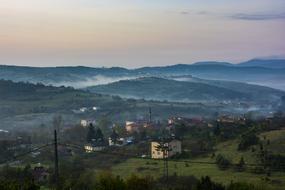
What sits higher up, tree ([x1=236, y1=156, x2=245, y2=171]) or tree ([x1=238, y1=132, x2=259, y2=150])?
tree ([x1=238, y1=132, x2=259, y2=150])

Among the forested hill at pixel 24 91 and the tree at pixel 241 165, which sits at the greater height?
the forested hill at pixel 24 91

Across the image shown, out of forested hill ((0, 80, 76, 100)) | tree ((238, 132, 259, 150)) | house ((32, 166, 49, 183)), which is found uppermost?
forested hill ((0, 80, 76, 100))

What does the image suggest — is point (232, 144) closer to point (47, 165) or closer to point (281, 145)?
point (281, 145)

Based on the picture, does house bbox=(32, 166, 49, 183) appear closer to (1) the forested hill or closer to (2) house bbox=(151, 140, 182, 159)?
(2) house bbox=(151, 140, 182, 159)

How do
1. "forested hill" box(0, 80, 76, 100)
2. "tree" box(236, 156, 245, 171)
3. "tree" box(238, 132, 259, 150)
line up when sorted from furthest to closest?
"forested hill" box(0, 80, 76, 100), "tree" box(238, 132, 259, 150), "tree" box(236, 156, 245, 171)

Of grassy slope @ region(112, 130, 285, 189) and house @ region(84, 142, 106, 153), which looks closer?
grassy slope @ region(112, 130, 285, 189)

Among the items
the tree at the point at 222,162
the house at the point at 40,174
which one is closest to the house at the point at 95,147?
the house at the point at 40,174

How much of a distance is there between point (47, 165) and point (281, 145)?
22034 mm

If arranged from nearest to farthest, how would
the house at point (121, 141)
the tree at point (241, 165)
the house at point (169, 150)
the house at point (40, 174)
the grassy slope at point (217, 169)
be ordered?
the grassy slope at point (217, 169)
the house at point (40, 174)
the tree at point (241, 165)
the house at point (169, 150)
the house at point (121, 141)

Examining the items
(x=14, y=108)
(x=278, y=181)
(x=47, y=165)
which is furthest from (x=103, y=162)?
(x=14, y=108)

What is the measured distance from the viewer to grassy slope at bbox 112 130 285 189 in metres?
37.3

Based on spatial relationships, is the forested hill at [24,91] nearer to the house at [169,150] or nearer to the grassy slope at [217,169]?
the house at [169,150]

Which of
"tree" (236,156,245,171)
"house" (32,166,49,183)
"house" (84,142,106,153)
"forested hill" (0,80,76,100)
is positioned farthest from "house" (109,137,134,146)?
"forested hill" (0,80,76,100)

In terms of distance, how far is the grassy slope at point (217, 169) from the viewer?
37344 millimetres
